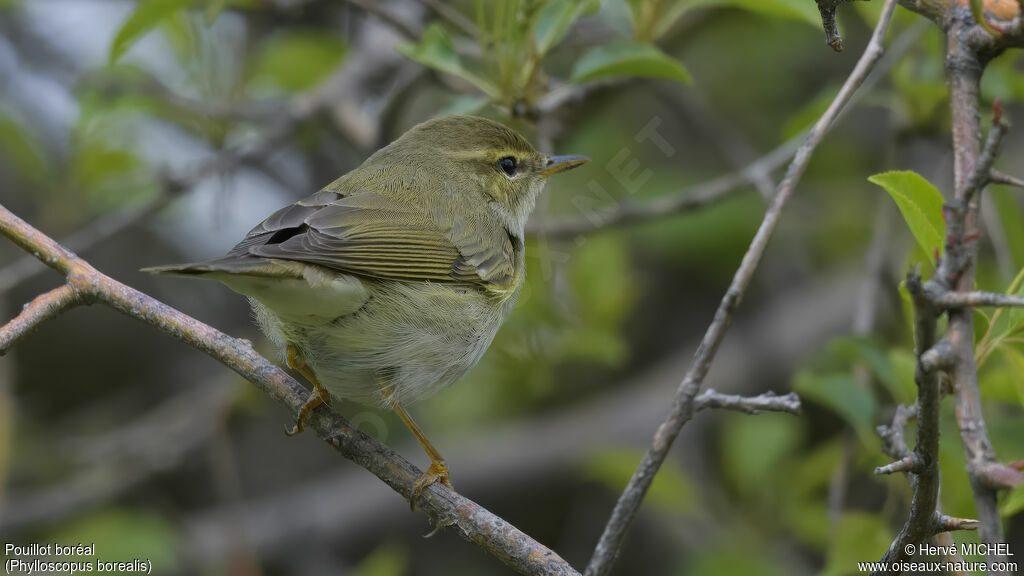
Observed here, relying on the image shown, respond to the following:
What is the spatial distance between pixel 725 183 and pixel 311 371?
6.62 ft

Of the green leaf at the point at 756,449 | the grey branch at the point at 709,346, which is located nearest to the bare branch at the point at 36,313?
the grey branch at the point at 709,346

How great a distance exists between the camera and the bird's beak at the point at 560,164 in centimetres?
416

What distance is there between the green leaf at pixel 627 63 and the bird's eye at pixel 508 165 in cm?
94

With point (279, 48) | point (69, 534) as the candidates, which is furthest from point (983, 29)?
point (69, 534)

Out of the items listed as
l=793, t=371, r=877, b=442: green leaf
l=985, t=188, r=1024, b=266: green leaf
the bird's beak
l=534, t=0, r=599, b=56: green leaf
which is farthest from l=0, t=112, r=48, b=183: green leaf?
l=985, t=188, r=1024, b=266: green leaf

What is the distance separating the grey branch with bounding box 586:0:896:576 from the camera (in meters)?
2.27

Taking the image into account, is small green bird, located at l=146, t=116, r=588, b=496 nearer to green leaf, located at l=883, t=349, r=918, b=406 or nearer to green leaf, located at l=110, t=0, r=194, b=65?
green leaf, located at l=110, t=0, r=194, b=65

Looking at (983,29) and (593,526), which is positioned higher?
(983,29)

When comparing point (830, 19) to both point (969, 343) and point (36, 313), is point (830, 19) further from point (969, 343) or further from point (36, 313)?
point (36, 313)

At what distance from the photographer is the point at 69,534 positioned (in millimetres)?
4918

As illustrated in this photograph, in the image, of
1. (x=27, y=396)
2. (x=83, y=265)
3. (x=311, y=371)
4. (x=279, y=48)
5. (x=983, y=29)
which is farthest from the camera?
(x=27, y=396)

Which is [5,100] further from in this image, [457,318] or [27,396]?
[457,318]

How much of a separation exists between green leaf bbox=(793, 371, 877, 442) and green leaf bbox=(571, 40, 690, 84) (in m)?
1.21

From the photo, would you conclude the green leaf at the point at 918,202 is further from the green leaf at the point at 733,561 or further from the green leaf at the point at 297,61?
the green leaf at the point at 297,61
